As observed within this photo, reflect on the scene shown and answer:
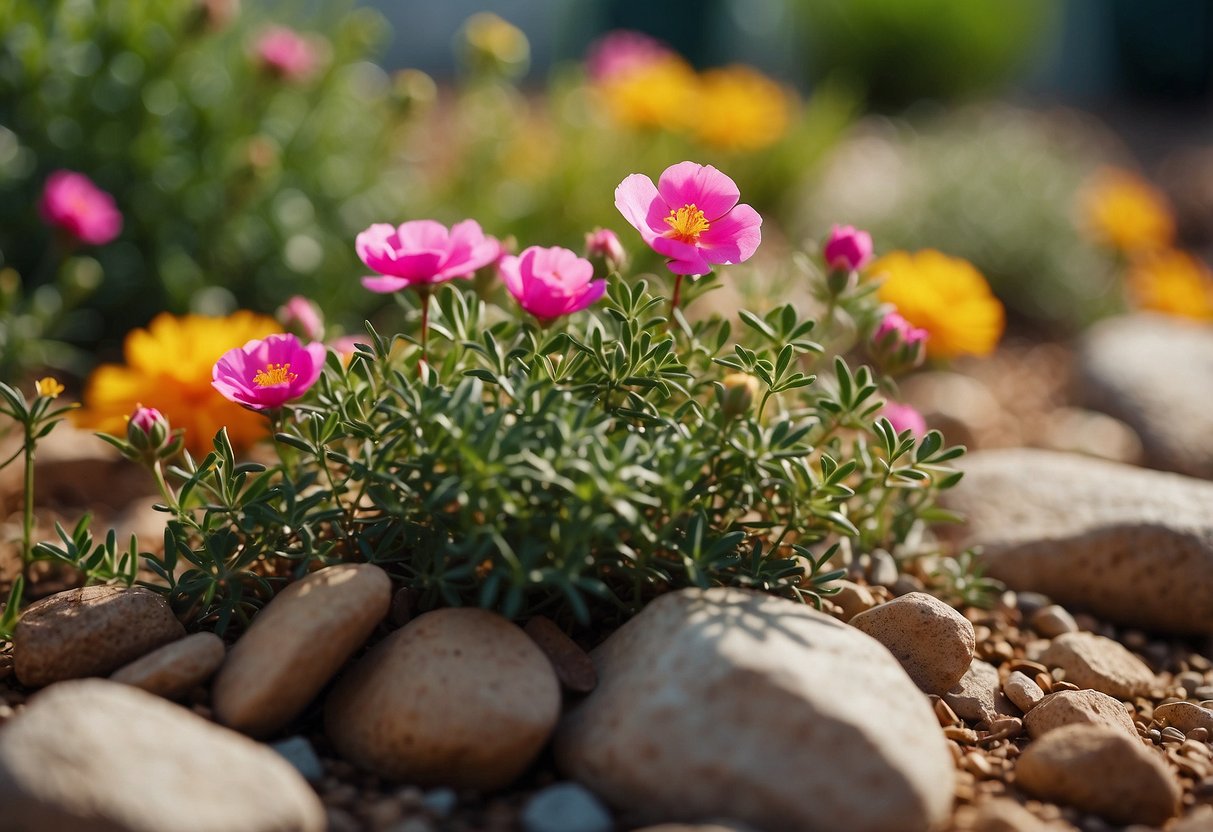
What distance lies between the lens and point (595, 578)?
1855 millimetres

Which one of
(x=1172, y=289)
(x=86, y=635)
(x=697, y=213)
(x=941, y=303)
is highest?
(x=697, y=213)

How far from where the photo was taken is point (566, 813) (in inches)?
59.9

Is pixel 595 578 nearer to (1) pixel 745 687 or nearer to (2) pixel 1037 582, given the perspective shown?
(1) pixel 745 687

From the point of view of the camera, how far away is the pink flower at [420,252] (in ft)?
5.78

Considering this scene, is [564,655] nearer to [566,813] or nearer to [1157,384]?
[566,813]

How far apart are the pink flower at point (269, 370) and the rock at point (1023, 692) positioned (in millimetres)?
1324

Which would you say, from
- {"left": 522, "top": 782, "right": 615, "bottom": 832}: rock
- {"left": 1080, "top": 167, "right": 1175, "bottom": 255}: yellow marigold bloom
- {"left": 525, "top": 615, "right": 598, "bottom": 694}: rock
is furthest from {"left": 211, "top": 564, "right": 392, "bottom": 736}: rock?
{"left": 1080, "top": 167, "right": 1175, "bottom": 255}: yellow marigold bloom

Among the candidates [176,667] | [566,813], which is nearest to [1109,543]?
[566,813]

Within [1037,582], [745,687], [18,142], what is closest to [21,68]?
[18,142]

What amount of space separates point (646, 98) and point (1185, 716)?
8.70 feet

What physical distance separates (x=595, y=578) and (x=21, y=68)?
7.48ft

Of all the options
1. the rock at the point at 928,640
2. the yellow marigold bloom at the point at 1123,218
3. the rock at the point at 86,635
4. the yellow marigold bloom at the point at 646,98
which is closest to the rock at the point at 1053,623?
the rock at the point at 928,640

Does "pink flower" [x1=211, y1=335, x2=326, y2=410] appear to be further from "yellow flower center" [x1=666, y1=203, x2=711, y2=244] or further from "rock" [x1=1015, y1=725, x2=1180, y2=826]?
"rock" [x1=1015, y1=725, x2=1180, y2=826]

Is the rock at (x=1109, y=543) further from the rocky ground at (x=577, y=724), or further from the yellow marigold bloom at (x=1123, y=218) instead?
the yellow marigold bloom at (x=1123, y=218)
